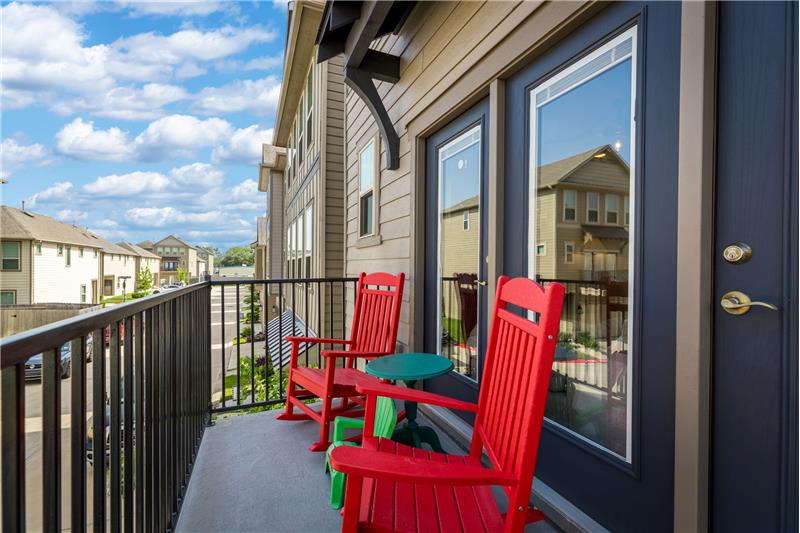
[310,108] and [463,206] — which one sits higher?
[310,108]

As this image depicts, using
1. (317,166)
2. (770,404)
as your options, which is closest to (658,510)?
(770,404)

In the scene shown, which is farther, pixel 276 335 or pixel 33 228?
pixel 33 228

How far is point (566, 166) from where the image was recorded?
65.3 inches

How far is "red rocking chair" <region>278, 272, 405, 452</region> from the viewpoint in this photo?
232 centimetres

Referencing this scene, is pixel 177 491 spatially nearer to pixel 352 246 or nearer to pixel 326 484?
pixel 326 484

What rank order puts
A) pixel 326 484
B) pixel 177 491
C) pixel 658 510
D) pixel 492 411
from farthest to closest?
pixel 326 484
pixel 177 491
pixel 492 411
pixel 658 510

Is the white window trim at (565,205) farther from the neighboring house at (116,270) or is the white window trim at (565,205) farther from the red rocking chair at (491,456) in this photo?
the neighboring house at (116,270)

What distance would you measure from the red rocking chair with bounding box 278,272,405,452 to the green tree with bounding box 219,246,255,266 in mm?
84063

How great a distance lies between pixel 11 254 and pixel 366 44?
2356cm

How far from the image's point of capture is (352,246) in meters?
4.54

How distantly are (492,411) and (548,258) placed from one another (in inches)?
29.1

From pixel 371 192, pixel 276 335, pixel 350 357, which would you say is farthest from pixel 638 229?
pixel 276 335

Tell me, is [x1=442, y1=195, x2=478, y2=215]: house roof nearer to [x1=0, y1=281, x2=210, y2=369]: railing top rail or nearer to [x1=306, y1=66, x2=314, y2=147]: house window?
[x1=0, y1=281, x2=210, y2=369]: railing top rail

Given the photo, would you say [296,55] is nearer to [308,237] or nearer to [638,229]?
[308,237]
